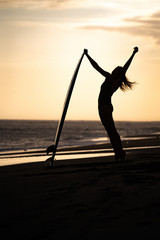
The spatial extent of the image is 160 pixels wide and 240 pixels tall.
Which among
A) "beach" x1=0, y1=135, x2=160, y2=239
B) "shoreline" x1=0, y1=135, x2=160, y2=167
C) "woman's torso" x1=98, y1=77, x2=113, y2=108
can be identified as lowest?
"shoreline" x1=0, y1=135, x2=160, y2=167

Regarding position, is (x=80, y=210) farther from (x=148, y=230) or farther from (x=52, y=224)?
(x=148, y=230)

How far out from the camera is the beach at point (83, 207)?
3535mm

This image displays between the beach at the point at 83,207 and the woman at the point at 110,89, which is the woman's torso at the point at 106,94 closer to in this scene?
the woman at the point at 110,89

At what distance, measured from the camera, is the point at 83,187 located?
5.68 meters

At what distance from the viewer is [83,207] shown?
4418 millimetres

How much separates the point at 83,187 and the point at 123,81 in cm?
379

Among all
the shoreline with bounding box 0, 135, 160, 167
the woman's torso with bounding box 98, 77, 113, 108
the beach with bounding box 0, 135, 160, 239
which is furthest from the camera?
the shoreline with bounding box 0, 135, 160, 167

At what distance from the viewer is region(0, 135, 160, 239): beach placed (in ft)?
11.6

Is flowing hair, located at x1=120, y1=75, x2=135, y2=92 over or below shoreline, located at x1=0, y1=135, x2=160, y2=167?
over

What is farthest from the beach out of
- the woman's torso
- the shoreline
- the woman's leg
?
the shoreline

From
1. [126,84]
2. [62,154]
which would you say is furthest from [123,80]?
[62,154]

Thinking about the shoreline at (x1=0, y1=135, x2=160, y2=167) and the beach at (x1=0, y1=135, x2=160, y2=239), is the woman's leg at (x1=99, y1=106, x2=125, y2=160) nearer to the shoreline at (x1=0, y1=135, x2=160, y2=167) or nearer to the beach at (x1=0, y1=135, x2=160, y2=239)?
the beach at (x1=0, y1=135, x2=160, y2=239)

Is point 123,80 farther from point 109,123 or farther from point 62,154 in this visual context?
point 62,154

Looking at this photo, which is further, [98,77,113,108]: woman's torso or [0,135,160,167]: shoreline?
[0,135,160,167]: shoreline
